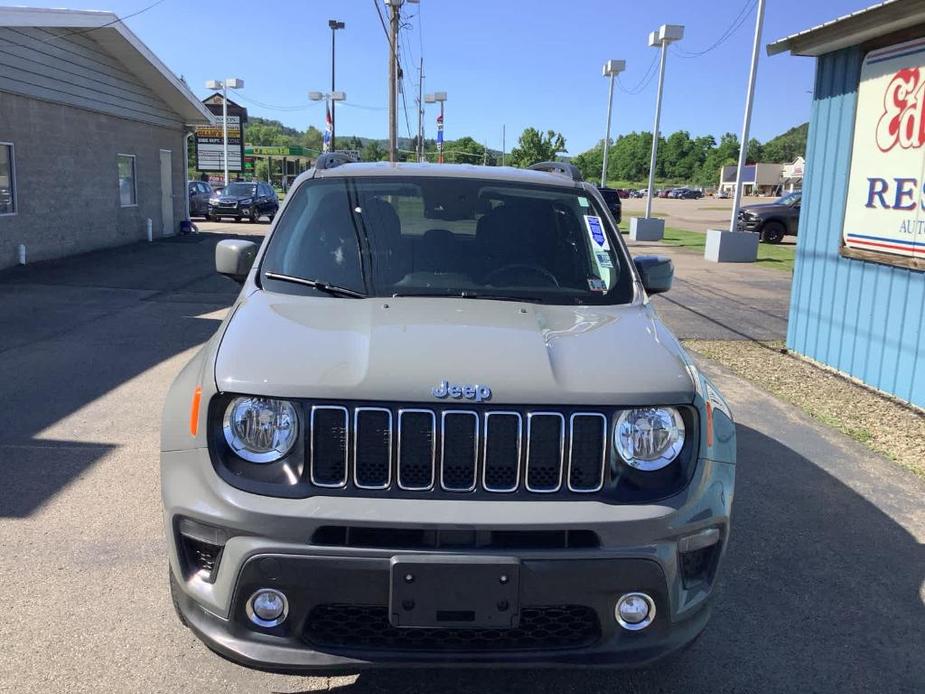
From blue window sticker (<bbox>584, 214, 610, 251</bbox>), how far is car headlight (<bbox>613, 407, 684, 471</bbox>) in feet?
4.94

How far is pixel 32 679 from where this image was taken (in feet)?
9.64

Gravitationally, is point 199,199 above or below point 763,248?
above

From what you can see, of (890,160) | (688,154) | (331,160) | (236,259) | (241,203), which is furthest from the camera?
(688,154)

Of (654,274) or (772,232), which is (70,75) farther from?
(772,232)

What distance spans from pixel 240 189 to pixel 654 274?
27.9m

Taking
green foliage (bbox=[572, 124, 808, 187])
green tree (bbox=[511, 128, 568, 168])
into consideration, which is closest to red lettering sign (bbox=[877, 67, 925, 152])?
green tree (bbox=[511, 128, 568, 168])

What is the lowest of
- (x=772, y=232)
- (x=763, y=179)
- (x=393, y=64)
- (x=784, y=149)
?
(x=772, y=232)

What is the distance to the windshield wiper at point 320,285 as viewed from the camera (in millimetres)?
3445

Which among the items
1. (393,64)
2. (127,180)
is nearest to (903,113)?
(127,180)

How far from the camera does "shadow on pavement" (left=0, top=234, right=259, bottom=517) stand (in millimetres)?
5182

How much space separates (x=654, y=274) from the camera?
4152mm

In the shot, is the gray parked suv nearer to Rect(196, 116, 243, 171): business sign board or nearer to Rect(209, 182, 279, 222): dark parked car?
Rect(209, 182, 279, 222): dark parked car

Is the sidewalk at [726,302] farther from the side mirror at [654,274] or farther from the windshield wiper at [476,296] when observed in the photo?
the windshield wiper at [476,296]

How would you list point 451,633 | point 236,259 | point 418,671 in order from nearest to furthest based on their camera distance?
point 451,633 < point 418,671 < point 236,259
